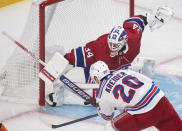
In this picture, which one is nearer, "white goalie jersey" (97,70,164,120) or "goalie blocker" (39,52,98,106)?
"white goalie jersey" (97,70,164,120)

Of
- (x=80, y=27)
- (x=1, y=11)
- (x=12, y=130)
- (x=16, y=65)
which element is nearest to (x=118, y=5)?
(x=80, y=27)

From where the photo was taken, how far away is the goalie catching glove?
10.4 feet

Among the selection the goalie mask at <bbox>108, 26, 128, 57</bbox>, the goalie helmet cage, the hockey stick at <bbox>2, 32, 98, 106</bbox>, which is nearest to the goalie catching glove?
the goalie mask at <bbox>108, 26, 128, 57</bbox>

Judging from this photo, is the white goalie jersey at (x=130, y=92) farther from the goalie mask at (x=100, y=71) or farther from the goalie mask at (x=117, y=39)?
the goalie mask at (x=117, y=39)

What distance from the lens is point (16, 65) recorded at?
357 cm

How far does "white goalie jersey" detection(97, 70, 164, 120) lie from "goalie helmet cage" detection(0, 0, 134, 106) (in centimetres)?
100

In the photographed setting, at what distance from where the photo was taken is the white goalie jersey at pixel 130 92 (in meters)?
2.54

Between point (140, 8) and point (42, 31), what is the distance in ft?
6.25

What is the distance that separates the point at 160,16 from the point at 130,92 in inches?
33.7

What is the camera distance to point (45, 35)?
3467 mm

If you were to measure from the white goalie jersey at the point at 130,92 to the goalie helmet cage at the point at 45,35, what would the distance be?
39.4 inches

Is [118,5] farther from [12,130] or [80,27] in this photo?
[12,130]

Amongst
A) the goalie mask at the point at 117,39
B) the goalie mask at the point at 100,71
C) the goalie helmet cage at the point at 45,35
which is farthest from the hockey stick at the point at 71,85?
the goalie mask at the point at 100,71

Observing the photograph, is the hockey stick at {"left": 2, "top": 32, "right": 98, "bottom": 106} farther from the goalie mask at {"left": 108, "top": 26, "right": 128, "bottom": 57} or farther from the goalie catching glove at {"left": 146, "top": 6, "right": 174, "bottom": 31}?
the goalie catching glove at {"left": 146, "top": 6, "right": 174, "bottom": 31}
